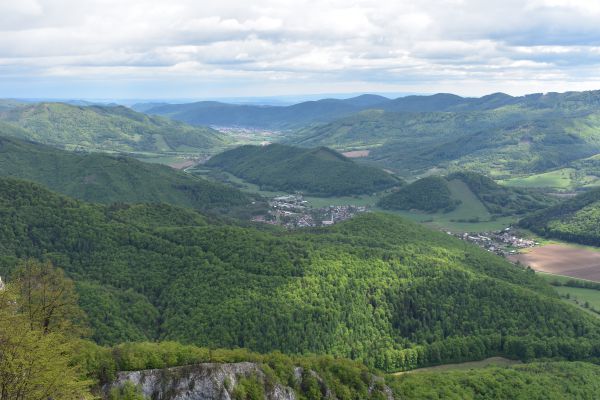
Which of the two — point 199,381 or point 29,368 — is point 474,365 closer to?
point 199,381

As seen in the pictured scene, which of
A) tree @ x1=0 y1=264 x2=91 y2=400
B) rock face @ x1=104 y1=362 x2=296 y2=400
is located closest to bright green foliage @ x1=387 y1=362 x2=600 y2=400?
rock face @ x1=104 y1=362 x2=296 y2=400

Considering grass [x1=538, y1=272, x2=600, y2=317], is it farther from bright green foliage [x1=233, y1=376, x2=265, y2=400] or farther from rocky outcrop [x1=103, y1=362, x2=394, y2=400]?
bright green foliage [x1=233, y1=376, x2=265, y2=400]

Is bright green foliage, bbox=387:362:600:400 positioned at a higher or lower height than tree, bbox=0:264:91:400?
lower

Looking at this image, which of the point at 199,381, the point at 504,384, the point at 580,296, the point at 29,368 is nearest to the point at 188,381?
the point at 199,381

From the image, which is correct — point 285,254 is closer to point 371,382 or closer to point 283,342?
point 283,342

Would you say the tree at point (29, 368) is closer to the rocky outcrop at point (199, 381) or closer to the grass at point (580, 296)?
the rocky outcrop at point (199, 381)

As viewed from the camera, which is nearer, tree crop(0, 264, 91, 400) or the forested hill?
tree crop(0, 264, 91, 400)

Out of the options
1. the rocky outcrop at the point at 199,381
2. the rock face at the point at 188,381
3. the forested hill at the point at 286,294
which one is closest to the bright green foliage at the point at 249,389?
the rocky outcrop at the point at 199,381
